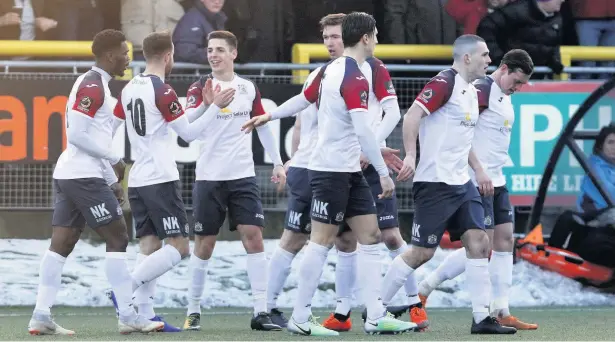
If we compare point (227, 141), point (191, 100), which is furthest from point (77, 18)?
point (227, 141)

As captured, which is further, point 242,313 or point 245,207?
point 242,313

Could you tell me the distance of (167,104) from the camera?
9688 mm

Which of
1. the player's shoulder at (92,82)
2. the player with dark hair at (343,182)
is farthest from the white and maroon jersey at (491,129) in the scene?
the player's shoulder at (92,82)

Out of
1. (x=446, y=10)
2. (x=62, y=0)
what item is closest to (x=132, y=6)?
(x=62, y=0)

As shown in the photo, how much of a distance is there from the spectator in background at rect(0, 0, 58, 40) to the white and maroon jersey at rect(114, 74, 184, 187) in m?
4.53

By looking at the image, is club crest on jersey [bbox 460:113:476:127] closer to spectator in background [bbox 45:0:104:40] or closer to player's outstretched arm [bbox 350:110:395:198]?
player's outstretched arm [bbox 350:110:395:198]

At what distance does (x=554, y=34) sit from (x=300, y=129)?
4.68 metres

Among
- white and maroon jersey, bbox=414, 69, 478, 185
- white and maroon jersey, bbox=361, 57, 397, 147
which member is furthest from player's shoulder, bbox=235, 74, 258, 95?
white and maroon jersey, bbox=414, 69, 478, 185

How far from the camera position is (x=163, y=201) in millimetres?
9812

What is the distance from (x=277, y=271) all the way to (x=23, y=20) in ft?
17.0

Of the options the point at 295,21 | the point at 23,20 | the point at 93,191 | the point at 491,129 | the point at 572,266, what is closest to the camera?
the point at 93,191

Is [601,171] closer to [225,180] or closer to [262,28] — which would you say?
[262,28]

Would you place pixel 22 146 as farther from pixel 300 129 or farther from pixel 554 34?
pixel 554 34

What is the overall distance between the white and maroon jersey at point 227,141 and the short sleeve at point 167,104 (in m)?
0.68
